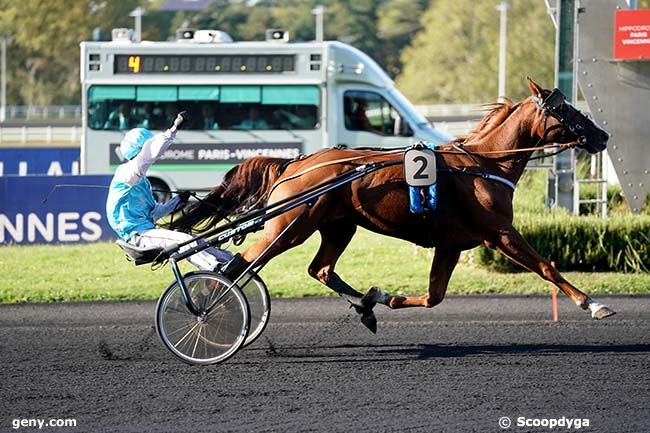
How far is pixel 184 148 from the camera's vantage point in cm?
1753

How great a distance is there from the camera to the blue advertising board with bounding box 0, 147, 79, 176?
19688 mm

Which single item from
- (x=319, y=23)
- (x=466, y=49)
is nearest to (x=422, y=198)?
(x=319, y=23)

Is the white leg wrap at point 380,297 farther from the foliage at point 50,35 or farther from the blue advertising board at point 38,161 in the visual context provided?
the foliage at point 50,35

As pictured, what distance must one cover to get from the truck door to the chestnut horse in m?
9.70

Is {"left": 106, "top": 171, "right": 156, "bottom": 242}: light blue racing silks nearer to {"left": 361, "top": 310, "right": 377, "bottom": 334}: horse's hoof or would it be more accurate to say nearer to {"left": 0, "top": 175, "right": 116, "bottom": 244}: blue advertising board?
{"left": 361, "top": 310, "right": 377, "bottom": 334}: horse's hoof

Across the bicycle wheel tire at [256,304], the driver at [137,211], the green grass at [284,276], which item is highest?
the driver at [137,211]

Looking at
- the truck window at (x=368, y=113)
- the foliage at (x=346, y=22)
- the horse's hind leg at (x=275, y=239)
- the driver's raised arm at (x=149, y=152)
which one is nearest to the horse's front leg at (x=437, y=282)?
the horse's hind leg at (x=275, y=239)

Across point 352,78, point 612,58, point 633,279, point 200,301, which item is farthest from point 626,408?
point 352,78

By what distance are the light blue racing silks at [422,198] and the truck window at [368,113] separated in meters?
10.5

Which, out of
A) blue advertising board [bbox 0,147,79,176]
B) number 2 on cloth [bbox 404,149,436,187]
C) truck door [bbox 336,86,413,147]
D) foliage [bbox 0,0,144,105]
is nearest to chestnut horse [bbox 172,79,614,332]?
number 2 on cloth [bbox 404,149,436,187]

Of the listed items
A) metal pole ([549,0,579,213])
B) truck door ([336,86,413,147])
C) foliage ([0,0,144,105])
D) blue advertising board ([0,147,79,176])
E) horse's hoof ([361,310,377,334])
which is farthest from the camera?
foliage ([0,0,144,105])

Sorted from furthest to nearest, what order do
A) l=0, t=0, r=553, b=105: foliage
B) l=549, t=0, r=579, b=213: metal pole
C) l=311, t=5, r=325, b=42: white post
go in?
1. l=0, t=0, r=553, b=105: foliage
2. l=311, t=5, r=325, b=42: white post
3. l=549, t=0, r=579, b=213: metal pole

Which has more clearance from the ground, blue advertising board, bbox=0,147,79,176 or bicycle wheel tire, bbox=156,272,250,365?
blue advertising board, bbox=0,147,79,176

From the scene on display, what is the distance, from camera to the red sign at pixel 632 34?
12.2 metres
